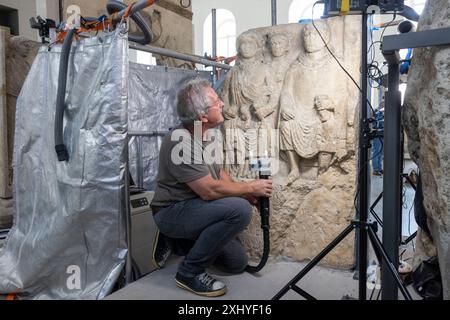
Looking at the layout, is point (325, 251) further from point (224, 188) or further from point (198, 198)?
point (198, 198)

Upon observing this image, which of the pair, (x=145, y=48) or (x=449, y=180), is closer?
(x=449, y=180)

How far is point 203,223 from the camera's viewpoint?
2.05 m

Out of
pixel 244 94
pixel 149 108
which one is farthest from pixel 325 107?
pixel 149 108

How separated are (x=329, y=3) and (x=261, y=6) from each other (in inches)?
332

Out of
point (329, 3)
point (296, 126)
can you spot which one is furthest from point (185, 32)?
point (329, 3)

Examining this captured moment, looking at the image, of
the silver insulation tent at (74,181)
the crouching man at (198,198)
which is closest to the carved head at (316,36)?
the crouching man at (198,198)

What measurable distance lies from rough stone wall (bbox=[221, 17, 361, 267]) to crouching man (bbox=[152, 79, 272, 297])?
17.5 inches

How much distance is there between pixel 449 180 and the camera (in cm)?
125

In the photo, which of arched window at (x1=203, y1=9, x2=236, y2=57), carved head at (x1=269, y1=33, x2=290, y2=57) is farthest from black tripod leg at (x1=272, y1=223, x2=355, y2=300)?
arched window at (x1=203, y1=9, x2=236, y2=57)

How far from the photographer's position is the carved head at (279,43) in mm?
2627

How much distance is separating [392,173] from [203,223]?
38.5 inches

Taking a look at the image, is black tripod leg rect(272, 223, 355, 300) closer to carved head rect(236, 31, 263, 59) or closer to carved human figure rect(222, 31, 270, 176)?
carved human figure rect(222, 31, 270, 176)

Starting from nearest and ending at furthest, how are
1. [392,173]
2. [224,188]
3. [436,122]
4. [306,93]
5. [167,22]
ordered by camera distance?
[436,122]
[392,173]
[224,188]
[306,93]
[167,22]
